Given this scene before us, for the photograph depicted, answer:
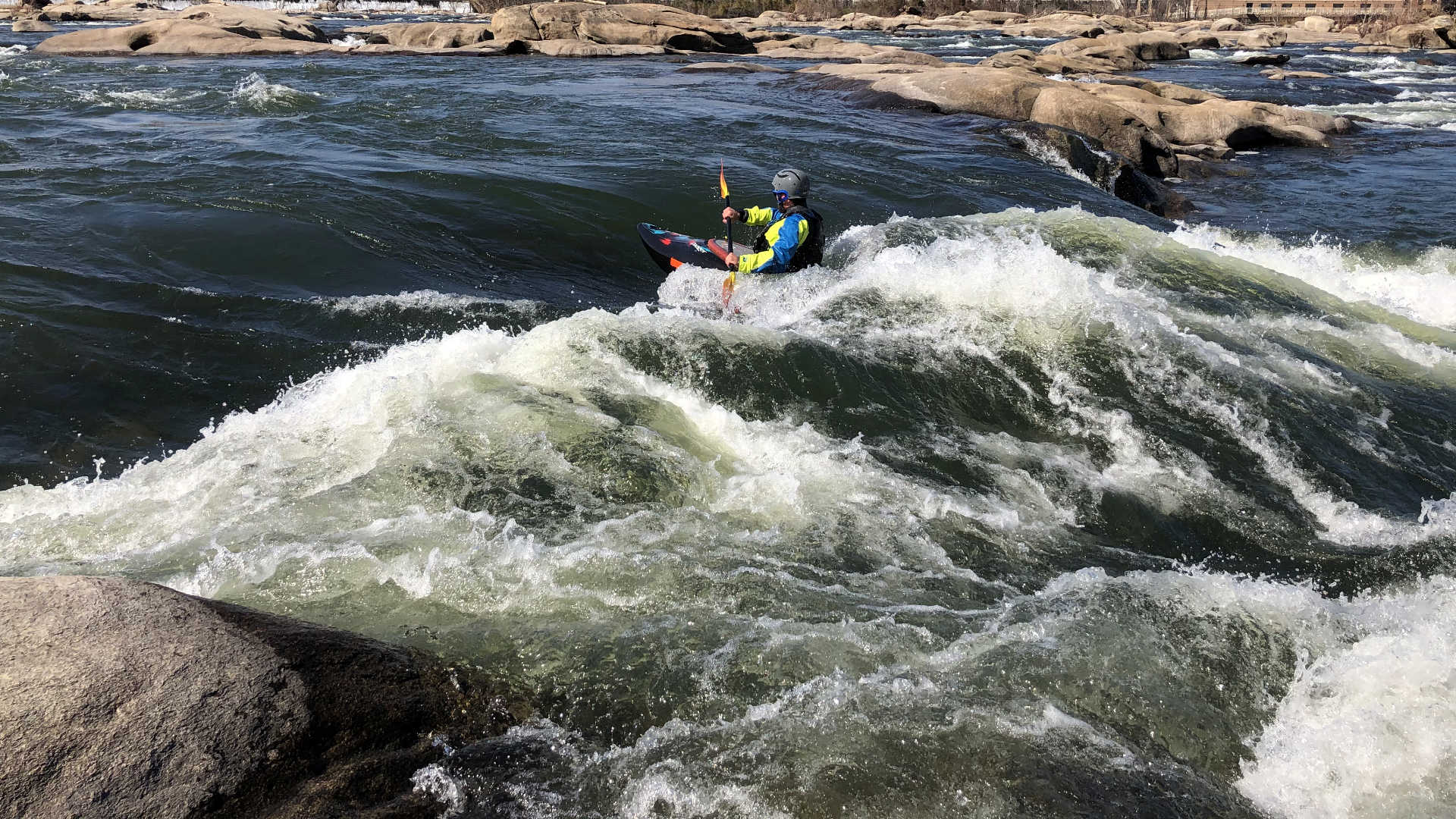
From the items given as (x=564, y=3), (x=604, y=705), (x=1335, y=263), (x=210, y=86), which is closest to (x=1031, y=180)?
(x=1335, y=263)

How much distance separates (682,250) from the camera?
27.5 ft

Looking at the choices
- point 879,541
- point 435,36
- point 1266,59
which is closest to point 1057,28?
point 1266,59

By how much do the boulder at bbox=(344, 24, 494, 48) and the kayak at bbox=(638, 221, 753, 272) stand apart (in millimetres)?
21219

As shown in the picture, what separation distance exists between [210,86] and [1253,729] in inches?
735

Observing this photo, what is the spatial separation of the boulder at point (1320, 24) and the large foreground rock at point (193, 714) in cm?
6152

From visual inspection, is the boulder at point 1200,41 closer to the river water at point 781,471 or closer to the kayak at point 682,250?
the river water at point 781,471

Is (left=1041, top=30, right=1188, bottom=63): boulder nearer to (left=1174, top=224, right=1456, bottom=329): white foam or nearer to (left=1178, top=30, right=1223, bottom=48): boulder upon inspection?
(left=1178, top=30, right=1223, bottom=48): boulder

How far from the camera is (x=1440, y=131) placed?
17906 millimetres

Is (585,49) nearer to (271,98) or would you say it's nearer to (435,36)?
(435,36)

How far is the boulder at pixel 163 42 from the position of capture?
72.0 ft

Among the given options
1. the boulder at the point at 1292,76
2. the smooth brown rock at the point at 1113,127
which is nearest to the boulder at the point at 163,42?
the smooth brown rock at the point at 1113,127

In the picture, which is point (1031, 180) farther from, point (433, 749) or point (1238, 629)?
point (433, 749)

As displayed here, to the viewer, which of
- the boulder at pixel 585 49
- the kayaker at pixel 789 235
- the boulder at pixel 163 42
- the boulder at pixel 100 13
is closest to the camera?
the kayaker at pixel 789 235

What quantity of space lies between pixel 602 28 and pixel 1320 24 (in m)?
44.3
